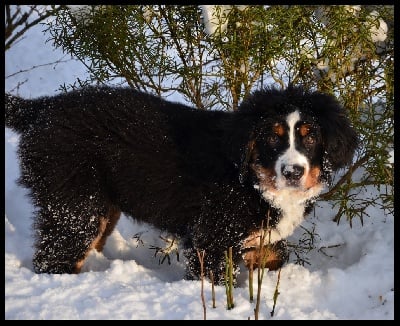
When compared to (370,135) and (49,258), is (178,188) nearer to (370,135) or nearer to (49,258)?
(49,258)

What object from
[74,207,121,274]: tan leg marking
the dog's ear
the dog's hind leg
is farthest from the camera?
[74,207,121,274]: tan leg marking

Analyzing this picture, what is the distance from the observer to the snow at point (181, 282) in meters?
3.48

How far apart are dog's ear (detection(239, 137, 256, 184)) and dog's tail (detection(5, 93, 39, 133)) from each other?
1643mm

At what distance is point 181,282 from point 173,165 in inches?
33.9

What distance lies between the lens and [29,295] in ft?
12.1

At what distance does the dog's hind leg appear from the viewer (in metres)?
4.32

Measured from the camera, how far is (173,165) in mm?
4207

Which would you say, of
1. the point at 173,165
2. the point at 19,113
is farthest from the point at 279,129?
the point at 19,113

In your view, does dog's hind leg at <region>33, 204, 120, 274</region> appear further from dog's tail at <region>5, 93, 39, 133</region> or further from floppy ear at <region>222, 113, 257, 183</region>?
floppy ear at <region>222, 113, 257, 183</region>

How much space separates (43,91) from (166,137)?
19.0 feet

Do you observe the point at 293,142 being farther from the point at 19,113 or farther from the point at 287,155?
the point at 19,113

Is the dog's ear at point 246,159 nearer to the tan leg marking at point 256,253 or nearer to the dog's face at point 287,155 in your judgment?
the dog's face at point 287,155

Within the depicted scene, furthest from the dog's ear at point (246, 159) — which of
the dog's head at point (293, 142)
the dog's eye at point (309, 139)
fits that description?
the dog's eye at point (309, 139)

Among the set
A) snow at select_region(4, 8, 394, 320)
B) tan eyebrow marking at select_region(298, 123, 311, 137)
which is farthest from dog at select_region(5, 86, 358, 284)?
snow at select_region(4, 8, 394, 320)
